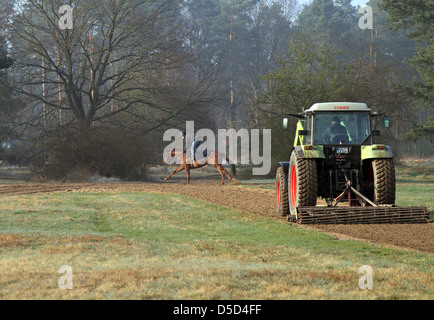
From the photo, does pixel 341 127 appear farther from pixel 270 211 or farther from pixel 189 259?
pixel 189 259

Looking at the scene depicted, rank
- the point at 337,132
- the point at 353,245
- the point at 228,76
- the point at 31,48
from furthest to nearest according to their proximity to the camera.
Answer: the point at 228,76, the point at 31,48, the point at 337,132, the point at 353,245

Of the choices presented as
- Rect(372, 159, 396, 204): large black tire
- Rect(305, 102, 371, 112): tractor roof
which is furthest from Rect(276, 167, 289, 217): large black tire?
Rect(372, 159, 396, 204): large black tire

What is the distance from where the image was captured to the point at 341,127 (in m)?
14.9

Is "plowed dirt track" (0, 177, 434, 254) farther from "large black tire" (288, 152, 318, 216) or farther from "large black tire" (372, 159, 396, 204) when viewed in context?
"large black tire" (372, 159, 396, 204)

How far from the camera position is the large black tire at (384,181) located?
13.9 meters

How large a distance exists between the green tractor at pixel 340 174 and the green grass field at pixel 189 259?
31.1 inches

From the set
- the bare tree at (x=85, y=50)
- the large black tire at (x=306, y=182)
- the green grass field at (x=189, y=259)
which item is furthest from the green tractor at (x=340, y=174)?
the bare tree at (x=85, y=50)

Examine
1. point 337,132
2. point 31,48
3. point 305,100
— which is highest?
point 31,48

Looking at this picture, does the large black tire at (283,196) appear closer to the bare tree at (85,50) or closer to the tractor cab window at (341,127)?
the tractor cab window at (341,127)

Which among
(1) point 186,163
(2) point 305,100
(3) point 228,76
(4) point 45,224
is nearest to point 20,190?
(1) point 186,163

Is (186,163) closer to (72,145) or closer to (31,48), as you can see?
(72,145)
